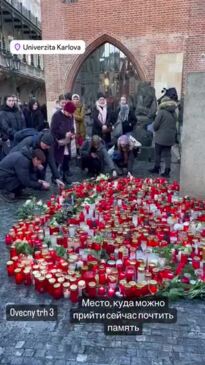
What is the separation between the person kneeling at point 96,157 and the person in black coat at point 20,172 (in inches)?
55.0

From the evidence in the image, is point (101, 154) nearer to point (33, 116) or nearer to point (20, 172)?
point (20, 172)

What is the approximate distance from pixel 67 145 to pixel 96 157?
60 centimetres

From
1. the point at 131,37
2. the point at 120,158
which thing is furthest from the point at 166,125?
the point at 131,37

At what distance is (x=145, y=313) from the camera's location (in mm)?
2863

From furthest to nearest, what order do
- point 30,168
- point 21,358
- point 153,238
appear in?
point 30,168 → point 153,238 → point 21,358

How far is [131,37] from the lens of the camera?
13.4 m

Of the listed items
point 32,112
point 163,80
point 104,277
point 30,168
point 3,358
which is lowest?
point 3,358

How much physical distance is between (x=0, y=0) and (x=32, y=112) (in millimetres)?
13828

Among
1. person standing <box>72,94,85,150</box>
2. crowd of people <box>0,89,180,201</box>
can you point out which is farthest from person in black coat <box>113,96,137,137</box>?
person standing <box>72,94,85,150</box>

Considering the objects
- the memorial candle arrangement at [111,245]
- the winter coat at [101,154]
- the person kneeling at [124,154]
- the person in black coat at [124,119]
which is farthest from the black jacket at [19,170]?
the person in black coat at [124,119]

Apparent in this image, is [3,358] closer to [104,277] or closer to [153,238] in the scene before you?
[104,277]

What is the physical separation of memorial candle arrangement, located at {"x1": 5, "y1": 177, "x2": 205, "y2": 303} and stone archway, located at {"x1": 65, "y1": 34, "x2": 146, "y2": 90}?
915 centimetres

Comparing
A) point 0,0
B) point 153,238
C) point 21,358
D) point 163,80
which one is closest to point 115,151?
point 153,238

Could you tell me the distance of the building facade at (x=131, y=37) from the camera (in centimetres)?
1269
